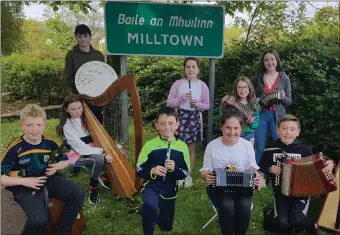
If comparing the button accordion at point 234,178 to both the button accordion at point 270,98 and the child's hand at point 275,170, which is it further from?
the button accordion at point 270,98

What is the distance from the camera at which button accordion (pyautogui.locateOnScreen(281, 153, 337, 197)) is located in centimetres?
301

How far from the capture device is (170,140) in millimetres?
3395

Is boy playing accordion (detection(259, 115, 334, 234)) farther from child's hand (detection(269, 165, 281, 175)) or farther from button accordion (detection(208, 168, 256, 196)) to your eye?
button accordion (detection(208, 168, 256, 196))

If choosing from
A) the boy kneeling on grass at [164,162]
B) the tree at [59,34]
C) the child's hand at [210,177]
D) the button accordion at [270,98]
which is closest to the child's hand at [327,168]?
the child's hand at [210,177]

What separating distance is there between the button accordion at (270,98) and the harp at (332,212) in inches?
52.7

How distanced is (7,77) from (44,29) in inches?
85.9

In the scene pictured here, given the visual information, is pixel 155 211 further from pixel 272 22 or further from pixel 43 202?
pixel 272 22

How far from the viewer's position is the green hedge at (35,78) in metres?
8.62

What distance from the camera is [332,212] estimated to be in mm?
3053

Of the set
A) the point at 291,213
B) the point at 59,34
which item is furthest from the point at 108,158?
the point at 59,34

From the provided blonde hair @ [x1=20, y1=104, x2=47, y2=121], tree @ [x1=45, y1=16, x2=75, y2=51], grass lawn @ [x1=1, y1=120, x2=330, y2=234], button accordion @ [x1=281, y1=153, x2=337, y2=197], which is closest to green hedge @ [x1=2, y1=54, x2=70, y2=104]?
tree @ [x1=45, y1=16, x2=75, y2=51]

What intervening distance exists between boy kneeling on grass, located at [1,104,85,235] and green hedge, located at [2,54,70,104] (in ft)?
18.2

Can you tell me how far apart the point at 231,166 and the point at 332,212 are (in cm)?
86

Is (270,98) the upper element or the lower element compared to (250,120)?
upper
